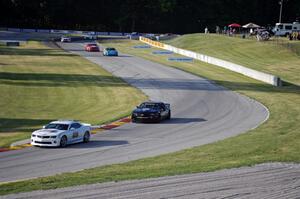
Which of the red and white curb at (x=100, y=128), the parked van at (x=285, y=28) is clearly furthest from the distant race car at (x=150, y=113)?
the parked van at (x=285, y=28)

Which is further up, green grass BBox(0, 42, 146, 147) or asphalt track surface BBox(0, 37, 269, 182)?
asphalt track surface BBox(0, 37, 269, 182)

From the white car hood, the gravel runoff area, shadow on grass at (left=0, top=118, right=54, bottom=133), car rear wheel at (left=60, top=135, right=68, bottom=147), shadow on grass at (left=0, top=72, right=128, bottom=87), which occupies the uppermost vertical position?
the gravel runoff area

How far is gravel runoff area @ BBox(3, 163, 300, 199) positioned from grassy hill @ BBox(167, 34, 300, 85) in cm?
4944

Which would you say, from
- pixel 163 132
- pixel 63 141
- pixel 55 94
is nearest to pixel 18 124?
pixel 63 141

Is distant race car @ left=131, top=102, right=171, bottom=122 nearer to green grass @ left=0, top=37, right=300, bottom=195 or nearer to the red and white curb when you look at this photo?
the red and white curb

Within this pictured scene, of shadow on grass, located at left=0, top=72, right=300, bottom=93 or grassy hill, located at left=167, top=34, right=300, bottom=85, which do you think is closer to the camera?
shadow on grass, located at left=0, top=72, right=300, bottom=93

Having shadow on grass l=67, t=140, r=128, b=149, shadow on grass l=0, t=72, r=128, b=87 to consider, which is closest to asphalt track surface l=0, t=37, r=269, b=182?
shadow on grass l=67, t=140, r=128, b=149

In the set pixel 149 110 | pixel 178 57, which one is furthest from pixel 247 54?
pixel 149 110

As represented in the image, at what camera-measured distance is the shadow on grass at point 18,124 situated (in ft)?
119

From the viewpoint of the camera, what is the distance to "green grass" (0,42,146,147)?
40.2m

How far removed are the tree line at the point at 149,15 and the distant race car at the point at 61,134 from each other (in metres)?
117

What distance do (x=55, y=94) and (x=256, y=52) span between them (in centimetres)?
4416

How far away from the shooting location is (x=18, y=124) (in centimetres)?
3816

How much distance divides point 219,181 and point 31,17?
133m
